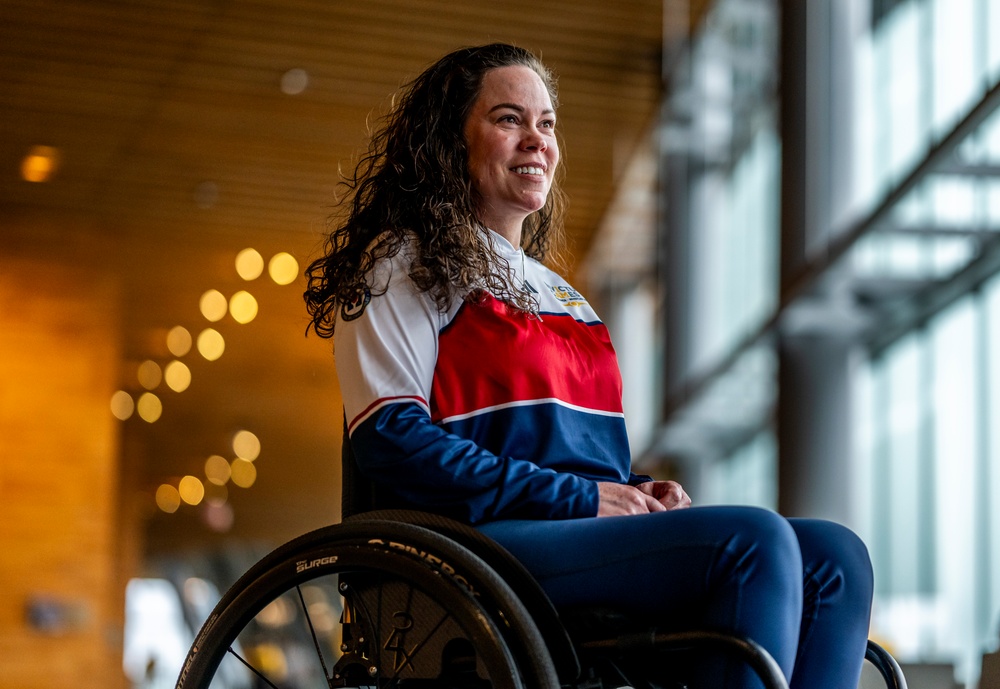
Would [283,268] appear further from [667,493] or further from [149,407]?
[667,493]

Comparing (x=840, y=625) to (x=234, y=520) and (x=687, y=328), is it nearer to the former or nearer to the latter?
(x=687, y=328)

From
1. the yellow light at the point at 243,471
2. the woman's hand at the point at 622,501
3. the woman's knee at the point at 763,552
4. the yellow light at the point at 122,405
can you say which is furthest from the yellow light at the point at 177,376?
the woman's knee at the point at 763,552

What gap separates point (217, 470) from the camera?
12.3 m

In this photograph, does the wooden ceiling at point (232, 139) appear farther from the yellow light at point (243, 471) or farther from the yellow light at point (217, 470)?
the yellow light at point (243, 471)

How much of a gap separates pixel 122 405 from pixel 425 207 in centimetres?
877

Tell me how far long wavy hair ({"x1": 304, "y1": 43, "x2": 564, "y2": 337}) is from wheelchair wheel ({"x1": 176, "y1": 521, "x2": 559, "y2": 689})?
317 millimetres

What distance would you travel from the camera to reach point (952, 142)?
16.7 ft

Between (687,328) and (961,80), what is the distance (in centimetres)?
383

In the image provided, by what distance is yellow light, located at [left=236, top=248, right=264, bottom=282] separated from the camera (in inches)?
377

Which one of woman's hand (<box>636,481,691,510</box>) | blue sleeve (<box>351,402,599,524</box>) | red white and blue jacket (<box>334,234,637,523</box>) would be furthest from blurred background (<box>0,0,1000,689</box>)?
blue sleeve (<box>351,402,599,524</box>)

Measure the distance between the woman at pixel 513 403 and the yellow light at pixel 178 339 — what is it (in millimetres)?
8332

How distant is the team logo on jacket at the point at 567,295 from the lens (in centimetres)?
172

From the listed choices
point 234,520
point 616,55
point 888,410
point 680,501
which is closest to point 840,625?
point 680,501

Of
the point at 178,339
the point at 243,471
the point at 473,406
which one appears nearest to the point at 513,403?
the point at 473,406
